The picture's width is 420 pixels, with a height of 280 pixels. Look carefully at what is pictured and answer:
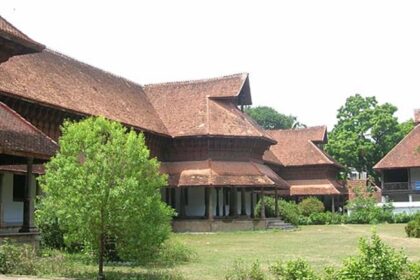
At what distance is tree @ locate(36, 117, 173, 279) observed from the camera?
12391 millimetres

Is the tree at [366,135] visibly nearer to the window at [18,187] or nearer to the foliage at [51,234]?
the window at [18,187]

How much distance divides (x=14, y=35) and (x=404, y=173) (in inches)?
1821

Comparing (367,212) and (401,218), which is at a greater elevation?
(367,212)

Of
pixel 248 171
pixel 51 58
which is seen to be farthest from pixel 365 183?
pixel 51 58

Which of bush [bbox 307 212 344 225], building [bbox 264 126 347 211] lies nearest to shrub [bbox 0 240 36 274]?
bush [bbox 307 212 344 225]

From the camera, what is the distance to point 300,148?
57312mm

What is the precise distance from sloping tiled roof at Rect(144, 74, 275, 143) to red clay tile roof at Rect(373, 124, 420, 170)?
626 inches

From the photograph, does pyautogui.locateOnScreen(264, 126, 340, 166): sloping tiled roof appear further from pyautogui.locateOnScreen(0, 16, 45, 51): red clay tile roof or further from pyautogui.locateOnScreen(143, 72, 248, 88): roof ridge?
pyautogui.locateOnScreen(0, 16, 45, 51): red clay tile roof

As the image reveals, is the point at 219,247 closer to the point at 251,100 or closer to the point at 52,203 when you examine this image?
the point at 52,203

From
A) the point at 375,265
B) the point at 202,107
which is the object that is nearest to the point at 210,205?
the point at 202,107

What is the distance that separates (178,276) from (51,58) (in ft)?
73.5

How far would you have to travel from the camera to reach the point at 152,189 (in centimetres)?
1311

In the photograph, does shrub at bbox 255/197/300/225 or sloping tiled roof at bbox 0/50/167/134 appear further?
shrub at bbox 255/197/300/225

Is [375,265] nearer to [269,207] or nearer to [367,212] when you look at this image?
[269,207]
